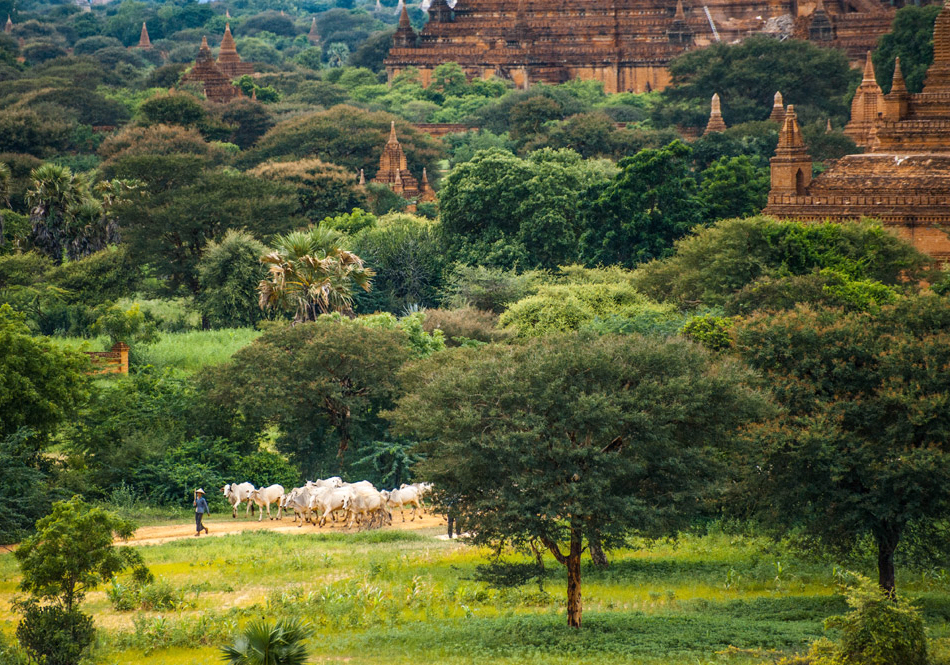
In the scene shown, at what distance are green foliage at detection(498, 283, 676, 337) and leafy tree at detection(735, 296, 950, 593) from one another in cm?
1252

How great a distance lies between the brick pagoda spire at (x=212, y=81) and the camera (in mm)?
112188

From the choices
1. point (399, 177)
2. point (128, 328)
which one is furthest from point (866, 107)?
point (128, 328)

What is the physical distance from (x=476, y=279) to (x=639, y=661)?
2775cm

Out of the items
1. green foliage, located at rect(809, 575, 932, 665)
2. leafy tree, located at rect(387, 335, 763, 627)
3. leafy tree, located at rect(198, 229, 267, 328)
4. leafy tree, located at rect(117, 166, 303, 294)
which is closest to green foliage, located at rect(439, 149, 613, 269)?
leafy tree, located at rect(117, 166, 303, 294)

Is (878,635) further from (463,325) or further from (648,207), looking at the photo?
(648,207)

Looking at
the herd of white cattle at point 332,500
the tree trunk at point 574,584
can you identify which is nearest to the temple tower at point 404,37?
the herd of white cattle at point 332,500

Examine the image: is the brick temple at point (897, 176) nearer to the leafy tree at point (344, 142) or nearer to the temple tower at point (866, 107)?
→ the temple tower at point (866, 107)

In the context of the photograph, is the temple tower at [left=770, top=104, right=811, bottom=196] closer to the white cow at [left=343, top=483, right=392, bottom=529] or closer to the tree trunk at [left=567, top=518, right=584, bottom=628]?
the white cow at [left=343, top=483, right=392, bottom=529]

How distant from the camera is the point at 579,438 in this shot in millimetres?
24578

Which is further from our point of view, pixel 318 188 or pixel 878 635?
pixel 318 188

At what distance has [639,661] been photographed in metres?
22.6

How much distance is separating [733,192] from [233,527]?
25599 millimetres

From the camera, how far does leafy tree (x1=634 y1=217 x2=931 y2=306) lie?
40.5m

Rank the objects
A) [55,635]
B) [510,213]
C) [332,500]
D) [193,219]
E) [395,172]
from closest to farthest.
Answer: [55,635], [332,500], [510,213], [193,219], [395,172]
